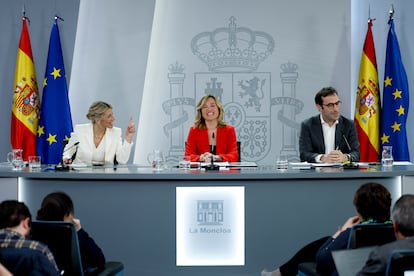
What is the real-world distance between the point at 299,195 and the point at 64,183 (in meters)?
1.63

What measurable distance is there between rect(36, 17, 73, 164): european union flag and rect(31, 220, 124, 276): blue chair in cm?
373

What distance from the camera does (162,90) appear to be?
7.02m

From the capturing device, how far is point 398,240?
94.4 inches

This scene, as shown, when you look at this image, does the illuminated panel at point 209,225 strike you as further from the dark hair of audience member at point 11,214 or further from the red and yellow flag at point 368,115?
the red and yellow flag at point 368,115

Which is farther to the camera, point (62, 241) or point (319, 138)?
point (319, 138)

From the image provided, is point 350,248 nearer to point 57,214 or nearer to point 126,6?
point 57,214

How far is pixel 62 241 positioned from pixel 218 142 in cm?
263

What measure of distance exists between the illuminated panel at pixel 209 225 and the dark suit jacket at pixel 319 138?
1.20 m

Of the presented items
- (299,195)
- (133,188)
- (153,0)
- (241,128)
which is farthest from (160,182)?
(153,0)

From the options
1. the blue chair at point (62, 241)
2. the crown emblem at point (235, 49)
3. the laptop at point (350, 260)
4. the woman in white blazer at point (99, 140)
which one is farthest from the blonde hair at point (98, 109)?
the laptop at point (350, 260)

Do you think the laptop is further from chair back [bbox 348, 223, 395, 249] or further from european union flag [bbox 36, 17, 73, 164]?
european union flag [bbox 36, 17, 73, 164]

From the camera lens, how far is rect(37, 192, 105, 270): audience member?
3006 millimetres

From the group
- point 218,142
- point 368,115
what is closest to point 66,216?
point 218,142

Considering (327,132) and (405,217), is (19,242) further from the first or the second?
(327,132)
